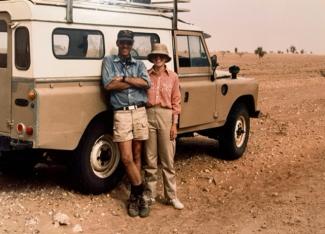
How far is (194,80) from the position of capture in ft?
25.6

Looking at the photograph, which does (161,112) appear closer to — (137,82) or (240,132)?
(137,82)

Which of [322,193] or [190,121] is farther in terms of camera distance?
[190,121]

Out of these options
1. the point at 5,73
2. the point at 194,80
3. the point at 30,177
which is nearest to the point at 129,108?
the point at 5,73

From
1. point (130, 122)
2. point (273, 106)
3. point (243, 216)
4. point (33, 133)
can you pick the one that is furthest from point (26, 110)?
point (273, 106)

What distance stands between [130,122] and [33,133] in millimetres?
1030

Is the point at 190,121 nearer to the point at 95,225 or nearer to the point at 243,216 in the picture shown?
the point at 243,216

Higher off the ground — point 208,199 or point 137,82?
point 137,82

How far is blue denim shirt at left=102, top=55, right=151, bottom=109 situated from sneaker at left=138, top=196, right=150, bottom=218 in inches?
40.7

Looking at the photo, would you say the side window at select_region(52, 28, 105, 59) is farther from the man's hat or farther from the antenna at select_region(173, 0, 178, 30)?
the antenna at select_region(173, 0, 178, 30)

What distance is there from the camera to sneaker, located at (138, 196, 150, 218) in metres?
6.06

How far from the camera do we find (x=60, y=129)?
5.89 metres

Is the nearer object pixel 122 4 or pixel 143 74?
pixel 143 74

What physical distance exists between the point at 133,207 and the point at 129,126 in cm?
87

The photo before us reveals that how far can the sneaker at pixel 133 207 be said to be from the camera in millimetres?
6062
